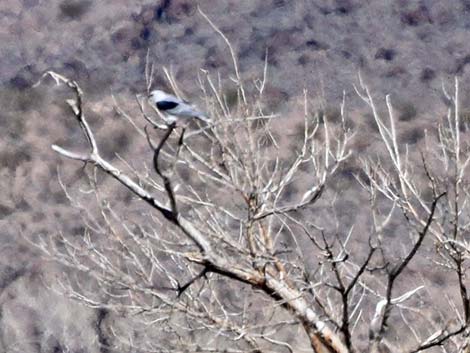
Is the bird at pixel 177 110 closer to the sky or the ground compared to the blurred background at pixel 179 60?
closer to the ground

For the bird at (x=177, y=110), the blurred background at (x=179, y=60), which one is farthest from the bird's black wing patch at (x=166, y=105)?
the blurred background at (x=179, y=60)

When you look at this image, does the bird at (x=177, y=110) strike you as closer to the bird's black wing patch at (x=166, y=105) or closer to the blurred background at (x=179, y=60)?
the bird's black wing patch at (x=166, y=105)

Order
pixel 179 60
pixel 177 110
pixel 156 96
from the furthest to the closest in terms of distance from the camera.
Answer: pixel 179 60, pixel 156 96, pixel 177 110

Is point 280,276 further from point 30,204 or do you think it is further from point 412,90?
point 412,90

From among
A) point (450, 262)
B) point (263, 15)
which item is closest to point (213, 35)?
point (263, 15)

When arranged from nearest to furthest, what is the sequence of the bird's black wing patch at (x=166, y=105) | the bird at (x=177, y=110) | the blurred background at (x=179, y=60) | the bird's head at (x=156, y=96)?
the bird at (x=177, y=110) < the bird's black wing patch at (x=166, y=105) < the bird's head at (x=156, y=96) < the blurred background at (x=179, y=60)

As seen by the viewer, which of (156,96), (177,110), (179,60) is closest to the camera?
(177,110)

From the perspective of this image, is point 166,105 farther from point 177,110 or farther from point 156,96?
point 156,96

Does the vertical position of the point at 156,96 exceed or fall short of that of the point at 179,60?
it falls short

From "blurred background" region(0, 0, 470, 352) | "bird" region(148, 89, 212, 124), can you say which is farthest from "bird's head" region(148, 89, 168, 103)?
"blurred background" region(0, 0, 470, 352)

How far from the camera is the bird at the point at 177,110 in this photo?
527 cm

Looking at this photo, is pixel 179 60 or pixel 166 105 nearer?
pixel 166 105

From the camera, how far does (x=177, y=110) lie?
17.6 ft

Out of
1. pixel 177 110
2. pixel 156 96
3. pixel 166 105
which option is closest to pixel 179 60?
pixel 156 96
